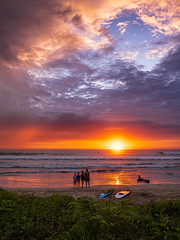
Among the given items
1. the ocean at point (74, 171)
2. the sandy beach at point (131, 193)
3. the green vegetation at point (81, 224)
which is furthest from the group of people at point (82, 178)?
the green vegetation at point (81, 224)

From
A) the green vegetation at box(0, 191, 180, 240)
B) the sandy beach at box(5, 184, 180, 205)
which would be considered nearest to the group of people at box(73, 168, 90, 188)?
the sandy beach at box(5, 184, 180, 205)

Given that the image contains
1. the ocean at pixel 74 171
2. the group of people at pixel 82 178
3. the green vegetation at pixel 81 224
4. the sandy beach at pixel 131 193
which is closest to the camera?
the green vegetation at pixel 81 224

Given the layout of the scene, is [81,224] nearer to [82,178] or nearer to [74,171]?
[82,178]

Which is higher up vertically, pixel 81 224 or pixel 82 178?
pixel 81 224

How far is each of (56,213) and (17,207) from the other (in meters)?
1.99

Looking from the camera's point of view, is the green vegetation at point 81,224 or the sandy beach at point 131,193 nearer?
the green vegetation at point 81,224

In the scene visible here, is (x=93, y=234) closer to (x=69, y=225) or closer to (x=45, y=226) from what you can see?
(x=69, y=225)

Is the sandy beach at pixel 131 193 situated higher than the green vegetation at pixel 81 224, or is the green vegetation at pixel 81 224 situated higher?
the green vegetation at pixel 81 224

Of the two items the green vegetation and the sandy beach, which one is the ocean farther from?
the green vegetation

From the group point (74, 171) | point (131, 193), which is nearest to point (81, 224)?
point (131, 193)

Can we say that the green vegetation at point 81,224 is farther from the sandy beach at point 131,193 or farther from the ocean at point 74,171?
the ocean at point 74,171

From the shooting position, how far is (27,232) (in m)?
5.85

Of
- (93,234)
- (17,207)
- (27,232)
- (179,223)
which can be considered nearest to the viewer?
(93,234)

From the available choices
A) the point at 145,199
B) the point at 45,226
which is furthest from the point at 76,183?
the point at 45,226
